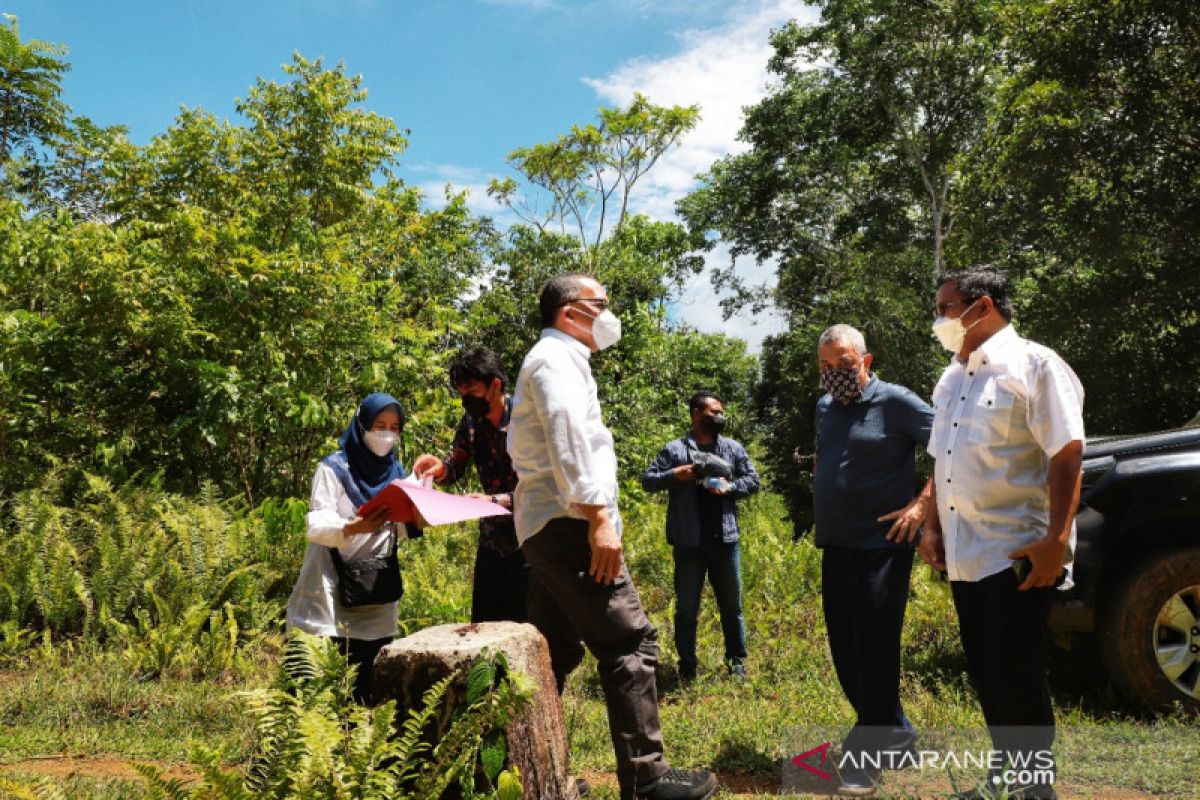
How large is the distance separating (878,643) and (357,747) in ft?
7.64

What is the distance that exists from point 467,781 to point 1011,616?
197 cm

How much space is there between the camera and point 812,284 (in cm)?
2780

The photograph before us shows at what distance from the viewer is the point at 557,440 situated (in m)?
3.20

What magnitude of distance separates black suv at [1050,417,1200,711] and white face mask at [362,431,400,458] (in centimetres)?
348

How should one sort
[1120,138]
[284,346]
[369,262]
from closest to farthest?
[284,346] → [369,262] → [1120,138]

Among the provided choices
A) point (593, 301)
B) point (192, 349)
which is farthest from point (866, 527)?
point (192, 349)

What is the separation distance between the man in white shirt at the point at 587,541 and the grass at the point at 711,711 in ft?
2.53

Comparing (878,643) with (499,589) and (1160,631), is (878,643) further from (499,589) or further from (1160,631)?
(499,589)

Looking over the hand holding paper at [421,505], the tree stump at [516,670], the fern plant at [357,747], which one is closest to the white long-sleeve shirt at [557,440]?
the hand holding paper at [421,505]

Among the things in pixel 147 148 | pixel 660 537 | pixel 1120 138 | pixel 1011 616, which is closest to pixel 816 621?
pixel 660 537

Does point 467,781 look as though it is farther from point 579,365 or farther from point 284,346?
point 284,346

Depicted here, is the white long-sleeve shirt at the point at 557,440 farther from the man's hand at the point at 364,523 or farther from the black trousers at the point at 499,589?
the black trousers at the point at 499,589

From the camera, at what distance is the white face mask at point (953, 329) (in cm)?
341

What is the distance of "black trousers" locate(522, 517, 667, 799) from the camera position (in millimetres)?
3219
